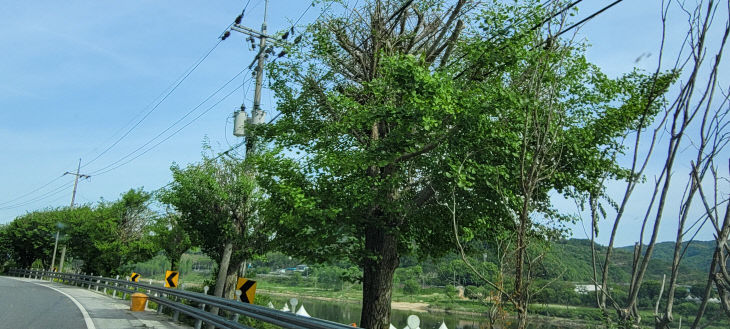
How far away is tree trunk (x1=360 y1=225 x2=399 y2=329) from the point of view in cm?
1370

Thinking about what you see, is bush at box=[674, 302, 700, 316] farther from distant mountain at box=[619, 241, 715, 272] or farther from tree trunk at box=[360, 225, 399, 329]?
tree trunk at box=[360, 225, 399, 329]

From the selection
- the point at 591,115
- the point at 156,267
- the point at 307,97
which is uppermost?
the point at 307,97

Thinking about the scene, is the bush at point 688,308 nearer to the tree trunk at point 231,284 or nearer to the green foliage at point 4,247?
the tree trunk at point 231,284

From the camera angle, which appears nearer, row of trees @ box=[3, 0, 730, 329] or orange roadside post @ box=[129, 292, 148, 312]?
row of trees @ box=[3, 0, 730, 329]

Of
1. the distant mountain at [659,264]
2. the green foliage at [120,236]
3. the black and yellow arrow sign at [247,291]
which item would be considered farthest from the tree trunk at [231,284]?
the green foliage at [120,236]

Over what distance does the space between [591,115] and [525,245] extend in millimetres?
9916

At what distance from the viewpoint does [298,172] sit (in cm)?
1399

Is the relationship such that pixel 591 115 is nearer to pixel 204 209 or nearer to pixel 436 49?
pixel 436 49

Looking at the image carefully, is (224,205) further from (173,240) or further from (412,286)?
(412,286)

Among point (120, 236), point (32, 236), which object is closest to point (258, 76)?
point (120, 236)

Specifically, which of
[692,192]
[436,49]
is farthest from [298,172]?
[692,192]

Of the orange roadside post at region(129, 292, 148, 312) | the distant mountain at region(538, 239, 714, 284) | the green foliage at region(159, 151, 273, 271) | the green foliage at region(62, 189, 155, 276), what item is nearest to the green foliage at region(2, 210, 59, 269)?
the green foliage at region(62, 189, 155, 276)

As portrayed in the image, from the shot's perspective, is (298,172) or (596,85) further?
(298,172)

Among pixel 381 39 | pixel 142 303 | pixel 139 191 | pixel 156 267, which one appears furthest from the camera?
pixel 156 267
